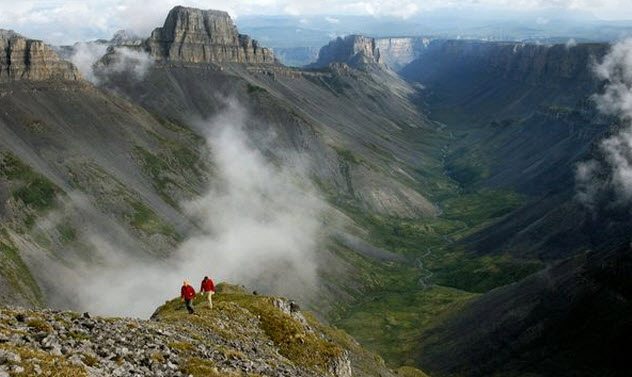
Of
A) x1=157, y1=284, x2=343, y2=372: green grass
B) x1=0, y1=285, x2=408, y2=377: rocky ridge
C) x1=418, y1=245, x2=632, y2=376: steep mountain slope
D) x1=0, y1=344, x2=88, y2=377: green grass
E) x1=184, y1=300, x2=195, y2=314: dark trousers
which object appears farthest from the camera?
x1=418, y1=245, x2=632, y2=376: steep mountain slope

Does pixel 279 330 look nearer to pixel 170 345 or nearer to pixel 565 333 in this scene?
pixel 170 345

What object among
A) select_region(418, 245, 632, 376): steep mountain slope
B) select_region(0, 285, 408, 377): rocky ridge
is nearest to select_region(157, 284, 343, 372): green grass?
select_region(0, 285, 408, 377): rocky ridge

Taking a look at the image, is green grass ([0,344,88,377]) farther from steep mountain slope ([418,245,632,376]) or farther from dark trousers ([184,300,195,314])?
steep mountain slope ([418,245,632,376])

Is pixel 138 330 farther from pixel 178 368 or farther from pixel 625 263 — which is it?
pixel 625 263

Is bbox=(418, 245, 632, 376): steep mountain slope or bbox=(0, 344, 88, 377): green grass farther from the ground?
bbox=(0, 344, 88, 377): green grass

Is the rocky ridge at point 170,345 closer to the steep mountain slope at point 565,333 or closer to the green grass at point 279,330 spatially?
the green grass at point 279,330

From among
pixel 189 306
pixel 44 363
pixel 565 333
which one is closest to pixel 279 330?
pixel 189 306

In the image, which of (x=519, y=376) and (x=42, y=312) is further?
(x=519, y=376)

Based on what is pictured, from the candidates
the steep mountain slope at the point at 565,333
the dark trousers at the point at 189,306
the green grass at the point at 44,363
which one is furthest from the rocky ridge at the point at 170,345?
the steep mountain slope at the point at 565,333

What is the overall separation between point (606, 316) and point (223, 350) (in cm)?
14196

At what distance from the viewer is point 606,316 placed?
170 m

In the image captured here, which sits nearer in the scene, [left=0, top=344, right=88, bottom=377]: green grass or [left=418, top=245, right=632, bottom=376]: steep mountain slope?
[left=0, top=344, right=88, bottom=377]: green grass

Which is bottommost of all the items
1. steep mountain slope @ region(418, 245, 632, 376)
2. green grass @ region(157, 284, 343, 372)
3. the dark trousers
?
steep mountain slope @ region(418, 245, 632, 376)

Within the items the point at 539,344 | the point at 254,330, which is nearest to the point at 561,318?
the point at 539,344
